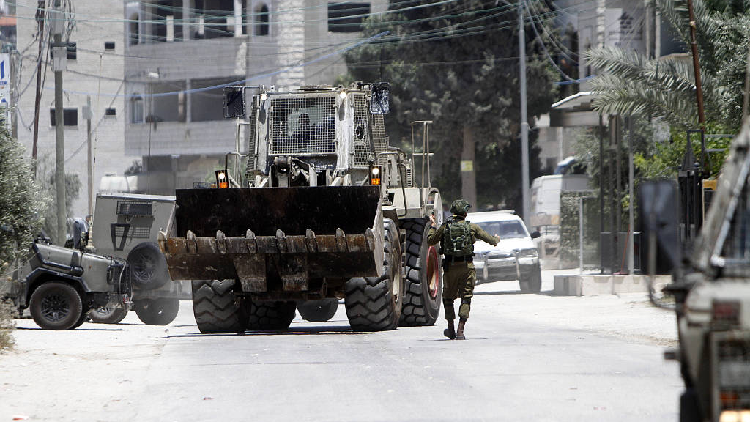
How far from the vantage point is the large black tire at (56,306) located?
19.8 meters

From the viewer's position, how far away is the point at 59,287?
785 inches

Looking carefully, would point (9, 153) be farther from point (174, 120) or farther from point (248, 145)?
point (174, 120)

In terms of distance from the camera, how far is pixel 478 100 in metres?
49.0

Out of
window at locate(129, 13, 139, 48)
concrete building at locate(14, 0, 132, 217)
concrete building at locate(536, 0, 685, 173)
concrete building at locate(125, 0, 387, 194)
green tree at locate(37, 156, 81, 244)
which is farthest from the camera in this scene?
concrete building at locate(14, 0, 132, 217)

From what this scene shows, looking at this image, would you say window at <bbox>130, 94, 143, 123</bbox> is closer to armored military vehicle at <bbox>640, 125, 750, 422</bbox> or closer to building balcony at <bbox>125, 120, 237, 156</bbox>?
building balcony at <bbox>125, 120, 237, 156</bbox>

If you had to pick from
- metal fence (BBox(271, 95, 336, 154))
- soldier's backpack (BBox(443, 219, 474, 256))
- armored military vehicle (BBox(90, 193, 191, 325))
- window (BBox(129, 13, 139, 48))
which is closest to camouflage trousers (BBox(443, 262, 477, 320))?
soldier's backpack (BBox(443, 219, 474, 256))

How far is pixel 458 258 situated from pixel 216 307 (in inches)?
146

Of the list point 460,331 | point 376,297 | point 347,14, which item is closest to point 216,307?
point 376,297

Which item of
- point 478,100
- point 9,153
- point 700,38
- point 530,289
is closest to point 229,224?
point 9,153

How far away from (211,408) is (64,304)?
10.8 meters

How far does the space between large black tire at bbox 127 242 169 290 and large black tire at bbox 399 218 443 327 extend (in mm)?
5464

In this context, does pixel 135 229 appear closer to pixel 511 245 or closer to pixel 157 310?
pixel 157 310

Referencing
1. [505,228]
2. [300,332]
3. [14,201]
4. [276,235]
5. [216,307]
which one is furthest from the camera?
[505,228]

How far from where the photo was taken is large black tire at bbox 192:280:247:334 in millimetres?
17312
